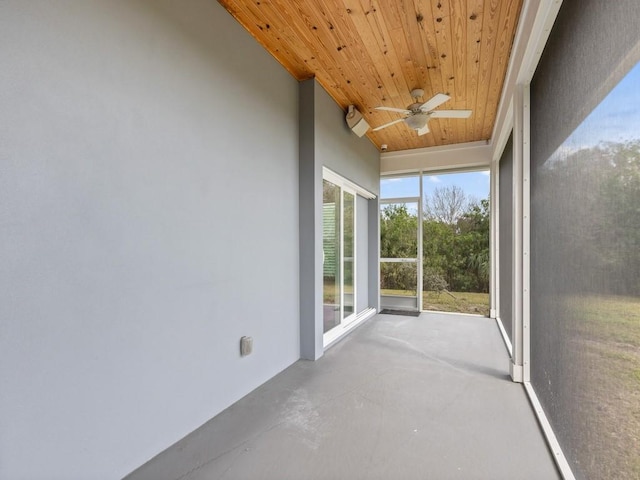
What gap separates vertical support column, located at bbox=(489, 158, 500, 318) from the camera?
4902mm

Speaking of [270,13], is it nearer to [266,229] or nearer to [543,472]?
[266,229]

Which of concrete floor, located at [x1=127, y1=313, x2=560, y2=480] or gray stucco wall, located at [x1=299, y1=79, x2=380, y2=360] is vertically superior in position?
gray stucco wall, located at [x1=299, y1=79, x2=380, y2=360]

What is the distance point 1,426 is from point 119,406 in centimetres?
44

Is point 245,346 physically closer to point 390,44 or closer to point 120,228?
point 120,228

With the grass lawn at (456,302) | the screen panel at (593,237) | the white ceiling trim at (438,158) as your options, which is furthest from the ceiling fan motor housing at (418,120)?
the grass lawn at (456,302)

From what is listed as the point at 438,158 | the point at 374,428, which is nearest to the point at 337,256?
the point at 374,428

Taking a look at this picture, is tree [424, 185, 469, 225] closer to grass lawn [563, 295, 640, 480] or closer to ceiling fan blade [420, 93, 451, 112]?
ceiling fan blade [420, 93, 451, 112]

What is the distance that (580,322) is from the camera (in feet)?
4.91

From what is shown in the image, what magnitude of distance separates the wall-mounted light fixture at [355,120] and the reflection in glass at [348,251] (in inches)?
35.5

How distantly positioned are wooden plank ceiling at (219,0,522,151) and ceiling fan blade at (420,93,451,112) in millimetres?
289

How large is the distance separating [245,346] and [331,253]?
6.07ft

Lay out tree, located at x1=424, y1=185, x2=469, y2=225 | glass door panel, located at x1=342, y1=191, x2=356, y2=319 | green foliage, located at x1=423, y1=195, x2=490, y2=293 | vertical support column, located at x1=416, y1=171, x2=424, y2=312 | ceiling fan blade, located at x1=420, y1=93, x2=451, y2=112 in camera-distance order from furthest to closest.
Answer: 1. vertical support column, located at x1=416, y1=171, x2=424, y2=312
2. tree, located at x1=424, y1=185, x2=469, y2=225
3. green foliage, located at x1=423, y1=195, x2=490, y2=293
4. glass door panel, located at x1=342, y1=191, x2=356, y2=319
5. ceiling fan blade, located at x1=420, y1=93, x2=451, y2=112

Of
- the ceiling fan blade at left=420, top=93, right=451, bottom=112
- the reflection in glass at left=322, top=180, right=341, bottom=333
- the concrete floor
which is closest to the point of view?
the concrete floor

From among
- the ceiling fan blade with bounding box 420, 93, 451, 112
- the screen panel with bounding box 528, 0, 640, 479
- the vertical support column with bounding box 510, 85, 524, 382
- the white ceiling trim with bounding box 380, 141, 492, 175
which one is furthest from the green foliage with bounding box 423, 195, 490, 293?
the screen panel with bounding box 528, 0, 640, 479
